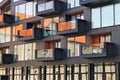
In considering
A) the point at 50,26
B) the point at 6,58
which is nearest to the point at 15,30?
the point at 6,58

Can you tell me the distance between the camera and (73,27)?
32188 mm

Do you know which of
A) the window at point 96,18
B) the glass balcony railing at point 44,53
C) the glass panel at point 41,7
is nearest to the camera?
the window at point 96,18

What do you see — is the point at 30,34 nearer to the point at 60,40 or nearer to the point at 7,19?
the point at 60,40

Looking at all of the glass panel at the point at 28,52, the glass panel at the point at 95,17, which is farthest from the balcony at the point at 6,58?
the glass panel at the point at 95,17

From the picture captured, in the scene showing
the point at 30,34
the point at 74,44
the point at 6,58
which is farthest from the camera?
the point at 6,58

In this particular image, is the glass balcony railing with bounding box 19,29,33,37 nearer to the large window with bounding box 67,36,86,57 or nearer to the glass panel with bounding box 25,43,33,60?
the glass panel with bounding box 25,43,33,60

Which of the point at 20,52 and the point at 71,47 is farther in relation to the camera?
the point at 20,52

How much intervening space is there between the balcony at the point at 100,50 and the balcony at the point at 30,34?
778 cm

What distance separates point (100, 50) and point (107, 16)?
3150mm

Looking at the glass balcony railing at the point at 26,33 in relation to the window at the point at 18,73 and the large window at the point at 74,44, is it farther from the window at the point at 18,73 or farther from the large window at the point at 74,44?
the large window at the point at 74,44

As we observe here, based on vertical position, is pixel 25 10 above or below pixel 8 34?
above

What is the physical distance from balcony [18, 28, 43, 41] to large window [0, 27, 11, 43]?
406cm

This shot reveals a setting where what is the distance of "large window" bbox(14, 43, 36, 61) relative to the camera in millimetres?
38469

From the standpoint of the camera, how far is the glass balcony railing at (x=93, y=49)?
29.5m
